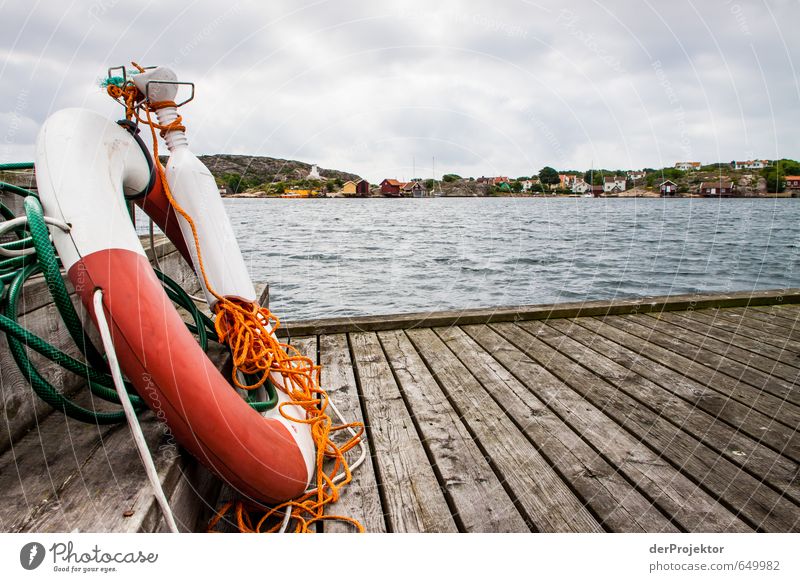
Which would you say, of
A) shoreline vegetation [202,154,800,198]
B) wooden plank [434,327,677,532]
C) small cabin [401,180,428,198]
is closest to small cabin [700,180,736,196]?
shoreline vegetation [202,154,800,198]

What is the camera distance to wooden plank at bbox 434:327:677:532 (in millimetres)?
1202

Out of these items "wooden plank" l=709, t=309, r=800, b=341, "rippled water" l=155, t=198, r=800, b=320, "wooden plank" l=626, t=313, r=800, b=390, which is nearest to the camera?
"wooden plank" l=626, t=313, r=800, b=390

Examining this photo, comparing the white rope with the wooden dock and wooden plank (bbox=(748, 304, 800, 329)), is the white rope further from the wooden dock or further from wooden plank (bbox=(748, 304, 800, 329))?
wooden plank (bbox=(748, 304, 800, 329))

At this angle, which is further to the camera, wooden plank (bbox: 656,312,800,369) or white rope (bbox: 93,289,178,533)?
wooden plank (bbox: 656,312,800,369)

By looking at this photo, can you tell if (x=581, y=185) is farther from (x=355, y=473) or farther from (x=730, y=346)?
(x=355, y=473)

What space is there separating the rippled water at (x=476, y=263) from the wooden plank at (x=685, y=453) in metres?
2.76

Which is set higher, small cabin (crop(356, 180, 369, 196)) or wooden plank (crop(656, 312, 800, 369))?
small cabin (crop(356, 180, 369, 196))

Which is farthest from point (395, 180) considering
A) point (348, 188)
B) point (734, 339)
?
point (734, 339)

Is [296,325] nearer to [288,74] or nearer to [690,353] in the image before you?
[288,74]

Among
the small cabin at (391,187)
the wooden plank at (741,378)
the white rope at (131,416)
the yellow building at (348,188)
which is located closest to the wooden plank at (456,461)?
the white rope at (131,416)
